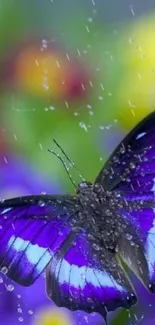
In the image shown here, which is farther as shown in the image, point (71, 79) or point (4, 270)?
point (71, 79)

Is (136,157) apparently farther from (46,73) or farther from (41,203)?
(46,73)

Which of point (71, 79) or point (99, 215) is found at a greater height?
point (71, 79)

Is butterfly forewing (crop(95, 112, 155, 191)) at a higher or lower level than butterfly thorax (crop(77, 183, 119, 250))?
higher

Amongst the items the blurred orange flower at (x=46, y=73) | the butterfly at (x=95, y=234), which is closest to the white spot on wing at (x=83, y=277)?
the butterfly at (x=95, y=234)

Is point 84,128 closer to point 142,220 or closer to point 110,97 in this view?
point 110,97

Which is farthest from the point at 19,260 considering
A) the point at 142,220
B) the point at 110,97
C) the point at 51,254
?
the point at 110,97

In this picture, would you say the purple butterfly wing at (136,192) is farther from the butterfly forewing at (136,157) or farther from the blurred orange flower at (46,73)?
the blurred orange flower at (46,73)

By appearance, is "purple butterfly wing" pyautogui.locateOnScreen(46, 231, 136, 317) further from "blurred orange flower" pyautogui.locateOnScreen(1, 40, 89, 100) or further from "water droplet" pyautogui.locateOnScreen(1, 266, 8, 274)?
"blurred orange flower" pyautogui.locateOnScreen(1, 40, 89, 100)

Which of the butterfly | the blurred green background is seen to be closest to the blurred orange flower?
the blurred green background

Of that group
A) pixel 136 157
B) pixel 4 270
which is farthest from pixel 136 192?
pixel 4 270
